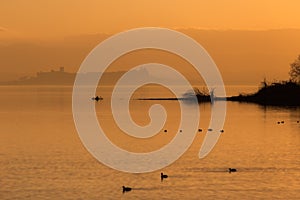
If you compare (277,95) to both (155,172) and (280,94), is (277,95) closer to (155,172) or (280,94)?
(280,94)

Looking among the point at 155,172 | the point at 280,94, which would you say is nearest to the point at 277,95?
the point at 280,94

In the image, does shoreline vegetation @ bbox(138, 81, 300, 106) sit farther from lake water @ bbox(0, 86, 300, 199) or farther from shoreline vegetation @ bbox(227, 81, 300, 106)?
lake water @ bbox(0, 86, 300, 199)

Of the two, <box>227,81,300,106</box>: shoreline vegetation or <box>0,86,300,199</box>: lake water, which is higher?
<box>227,81,300,106</box>: shoreline vegetation

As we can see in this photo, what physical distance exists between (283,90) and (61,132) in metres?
91.3

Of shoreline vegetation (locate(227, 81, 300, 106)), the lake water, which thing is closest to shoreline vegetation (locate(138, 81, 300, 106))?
shoreline vegetation (locate(227, 81, 300, 106))

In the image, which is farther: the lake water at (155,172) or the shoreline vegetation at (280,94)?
the shoreline vegetation at (280,94)

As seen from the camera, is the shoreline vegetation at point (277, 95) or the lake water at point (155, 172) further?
the shoreline vegetation at point (277, 95)

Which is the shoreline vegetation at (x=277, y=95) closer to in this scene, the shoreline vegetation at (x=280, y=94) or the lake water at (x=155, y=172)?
the shoreline vegetation at (x=280, y=94)

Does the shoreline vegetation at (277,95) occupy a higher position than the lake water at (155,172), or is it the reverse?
the shoreline vegetation at (277,95)

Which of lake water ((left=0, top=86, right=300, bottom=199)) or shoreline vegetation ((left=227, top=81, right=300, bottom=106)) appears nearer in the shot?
lake water ((left=0, top=86, right=300, bottom=199))

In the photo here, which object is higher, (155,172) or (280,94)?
(280,94)

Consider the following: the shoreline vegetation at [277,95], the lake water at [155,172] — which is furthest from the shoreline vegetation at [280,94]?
the lake water at [155,172]

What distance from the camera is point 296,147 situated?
245 ft

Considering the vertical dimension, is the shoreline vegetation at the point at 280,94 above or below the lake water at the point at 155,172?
above
